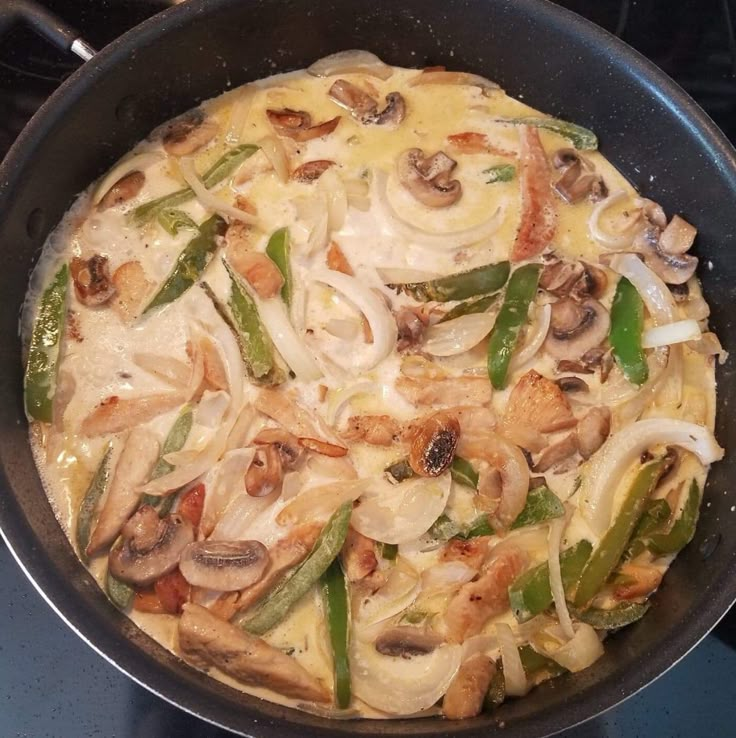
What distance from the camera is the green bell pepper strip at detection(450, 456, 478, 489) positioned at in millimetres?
2213

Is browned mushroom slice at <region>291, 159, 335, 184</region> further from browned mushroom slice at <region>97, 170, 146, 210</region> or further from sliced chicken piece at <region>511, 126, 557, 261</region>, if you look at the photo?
sliced chicken piece at <region>511, 126, 557, 261</region>

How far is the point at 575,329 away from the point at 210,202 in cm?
115

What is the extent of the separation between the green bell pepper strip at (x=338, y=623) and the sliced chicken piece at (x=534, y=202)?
3.61 ft

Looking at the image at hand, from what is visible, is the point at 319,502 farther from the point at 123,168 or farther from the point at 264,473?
the point at 123,168

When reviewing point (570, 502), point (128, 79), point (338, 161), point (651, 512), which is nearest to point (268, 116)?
point (338, 161)

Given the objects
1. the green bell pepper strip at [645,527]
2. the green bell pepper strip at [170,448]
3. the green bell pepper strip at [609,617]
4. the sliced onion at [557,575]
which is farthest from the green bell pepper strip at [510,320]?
the green bell pepper strip at [170,448]

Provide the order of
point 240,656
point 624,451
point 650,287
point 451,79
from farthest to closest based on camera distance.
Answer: point 451,79 → point 650,287 → point 624,451 → point 240,656

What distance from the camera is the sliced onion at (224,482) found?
2172mm

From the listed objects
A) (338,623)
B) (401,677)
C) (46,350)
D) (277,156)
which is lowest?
(401,677)

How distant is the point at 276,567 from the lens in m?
2.07

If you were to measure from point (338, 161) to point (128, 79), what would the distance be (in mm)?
671

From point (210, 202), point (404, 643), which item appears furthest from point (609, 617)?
point (210, 202)

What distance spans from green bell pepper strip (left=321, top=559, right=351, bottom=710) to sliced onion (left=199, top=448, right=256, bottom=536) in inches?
13.4

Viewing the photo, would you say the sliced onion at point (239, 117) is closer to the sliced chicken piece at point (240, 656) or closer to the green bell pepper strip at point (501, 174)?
the green bell pepper strip at point (501, 174)
